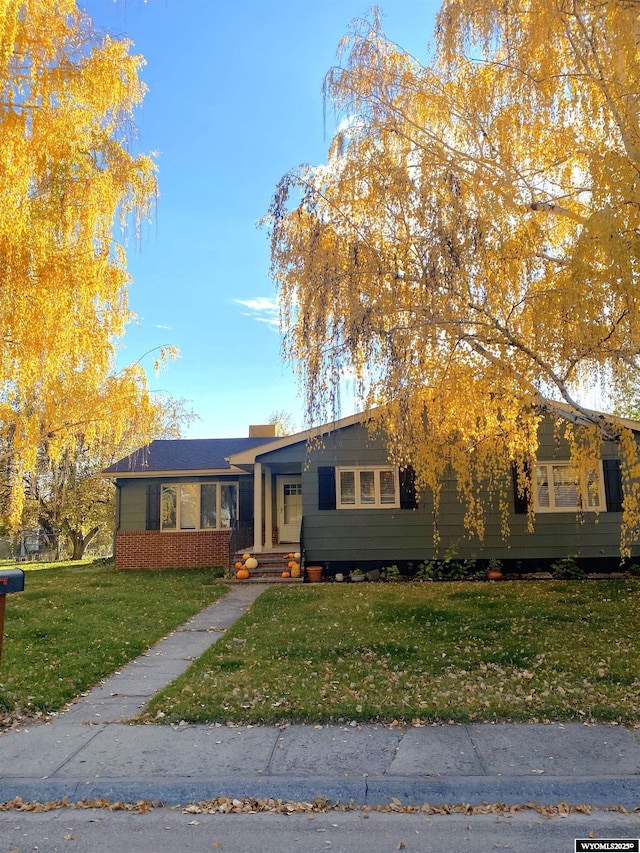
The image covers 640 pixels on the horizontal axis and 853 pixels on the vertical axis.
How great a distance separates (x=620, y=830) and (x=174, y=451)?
1646cm

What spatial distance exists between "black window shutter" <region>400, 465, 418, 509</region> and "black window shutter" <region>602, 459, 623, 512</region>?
14.8ft

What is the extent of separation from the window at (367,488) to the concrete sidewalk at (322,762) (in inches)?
374

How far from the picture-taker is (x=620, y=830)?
3383 millimetres

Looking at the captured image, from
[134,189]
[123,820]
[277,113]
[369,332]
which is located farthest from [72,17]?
[123,820]

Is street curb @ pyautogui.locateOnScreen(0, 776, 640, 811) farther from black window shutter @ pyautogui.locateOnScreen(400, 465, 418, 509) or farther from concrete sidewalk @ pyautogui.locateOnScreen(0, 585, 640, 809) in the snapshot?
black window shutter @ pyautogui.locateOnScreen(400, 465, 418, 509)

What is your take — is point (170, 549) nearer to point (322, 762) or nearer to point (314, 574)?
point (314, 574)

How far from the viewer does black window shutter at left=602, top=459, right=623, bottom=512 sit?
13992 millimetres

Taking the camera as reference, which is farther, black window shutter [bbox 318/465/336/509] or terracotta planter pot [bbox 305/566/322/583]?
black window shutter [bbox 318/465/336/509]

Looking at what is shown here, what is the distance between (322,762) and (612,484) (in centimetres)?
1208

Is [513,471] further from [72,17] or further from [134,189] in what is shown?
[72,17]

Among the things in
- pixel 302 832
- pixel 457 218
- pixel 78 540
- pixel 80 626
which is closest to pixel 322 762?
pixel 302 832

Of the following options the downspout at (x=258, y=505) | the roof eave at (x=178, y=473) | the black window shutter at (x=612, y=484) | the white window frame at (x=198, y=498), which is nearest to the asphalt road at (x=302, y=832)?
the downspout at (x=258, y=505)

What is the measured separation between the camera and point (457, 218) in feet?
21.3

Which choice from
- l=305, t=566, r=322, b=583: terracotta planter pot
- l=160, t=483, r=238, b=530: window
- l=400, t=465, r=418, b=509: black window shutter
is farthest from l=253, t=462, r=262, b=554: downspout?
l=400, t=465, r=418, b=509: black window shutter
